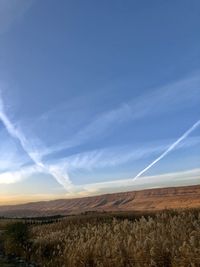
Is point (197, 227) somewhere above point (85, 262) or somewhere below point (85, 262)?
above

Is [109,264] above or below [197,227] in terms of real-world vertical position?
below

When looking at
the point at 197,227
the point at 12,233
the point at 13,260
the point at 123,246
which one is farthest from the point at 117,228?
the point at 12,233

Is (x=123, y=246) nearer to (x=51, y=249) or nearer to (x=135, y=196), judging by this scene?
(x=51, y=249)

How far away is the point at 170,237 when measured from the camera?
1012cm

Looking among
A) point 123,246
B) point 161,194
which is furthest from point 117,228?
point 161,194

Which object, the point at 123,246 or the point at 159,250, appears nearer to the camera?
the point at 159,250

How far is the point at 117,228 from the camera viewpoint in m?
12.4

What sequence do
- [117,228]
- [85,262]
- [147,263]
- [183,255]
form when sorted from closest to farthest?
[183,255]
[147,263]
[85,262]
[117,228]

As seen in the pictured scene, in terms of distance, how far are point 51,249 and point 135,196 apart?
174 meters

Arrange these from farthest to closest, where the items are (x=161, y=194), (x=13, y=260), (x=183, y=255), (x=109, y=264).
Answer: (x=161, y=194)
(x=13, y=260)
(x=109, y=264)
(x=183, y=255)

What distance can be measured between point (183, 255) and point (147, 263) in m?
1.13

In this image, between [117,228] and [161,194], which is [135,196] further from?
[117,228]

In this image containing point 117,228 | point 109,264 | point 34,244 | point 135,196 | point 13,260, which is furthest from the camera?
point 135,196

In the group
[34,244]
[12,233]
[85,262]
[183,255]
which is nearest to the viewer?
[183,255]
